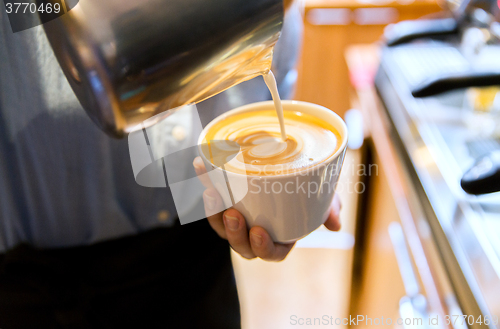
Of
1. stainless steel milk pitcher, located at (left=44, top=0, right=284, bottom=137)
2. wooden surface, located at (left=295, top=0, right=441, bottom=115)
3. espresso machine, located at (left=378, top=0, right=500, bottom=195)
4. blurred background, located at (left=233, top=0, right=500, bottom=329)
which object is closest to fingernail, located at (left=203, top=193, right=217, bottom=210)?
stainless steel milk pitcher, located at (left=44, top=0, right=284, bottom=137)

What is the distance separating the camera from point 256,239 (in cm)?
39

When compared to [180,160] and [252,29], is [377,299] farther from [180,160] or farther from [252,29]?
[252,29]

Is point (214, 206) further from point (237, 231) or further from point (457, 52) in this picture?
point (457, 52)

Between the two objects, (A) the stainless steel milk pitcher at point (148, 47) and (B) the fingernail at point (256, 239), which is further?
(B) the fingernail at point (256, 239)

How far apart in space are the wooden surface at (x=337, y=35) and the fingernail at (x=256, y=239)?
1480 millimetres

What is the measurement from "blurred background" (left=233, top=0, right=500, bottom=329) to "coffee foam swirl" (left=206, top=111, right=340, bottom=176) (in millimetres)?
178

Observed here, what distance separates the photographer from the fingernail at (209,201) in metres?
0.40

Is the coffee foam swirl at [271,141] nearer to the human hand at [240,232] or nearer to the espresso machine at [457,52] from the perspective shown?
the human hand at [240,232]

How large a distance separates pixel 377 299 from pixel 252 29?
25.4 inches

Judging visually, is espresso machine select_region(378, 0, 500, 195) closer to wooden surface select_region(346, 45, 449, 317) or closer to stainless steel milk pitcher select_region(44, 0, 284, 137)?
wooden surface select_region(346, 45, 449, 317)

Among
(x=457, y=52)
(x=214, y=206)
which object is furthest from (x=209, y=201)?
(x=457, y=52)

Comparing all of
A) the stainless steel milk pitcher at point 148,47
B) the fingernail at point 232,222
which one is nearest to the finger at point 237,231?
the fingernail at point 232,222

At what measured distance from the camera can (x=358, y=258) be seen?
967mm

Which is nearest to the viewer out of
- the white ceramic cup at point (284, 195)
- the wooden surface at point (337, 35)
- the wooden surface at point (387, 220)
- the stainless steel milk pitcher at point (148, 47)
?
the stainless steel milk pitcher at point (148, 47)
